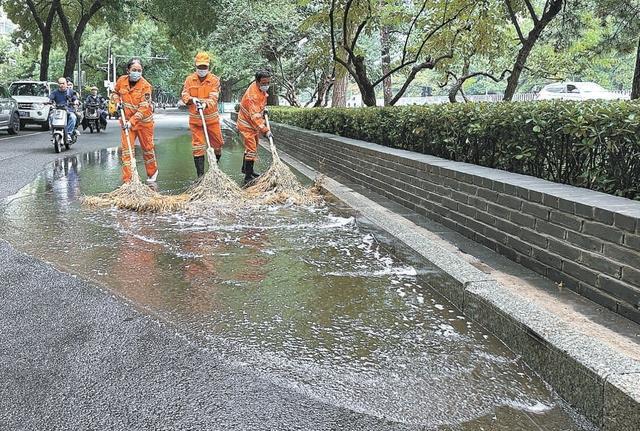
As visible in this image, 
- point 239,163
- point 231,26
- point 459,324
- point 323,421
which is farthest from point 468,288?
point 231,26

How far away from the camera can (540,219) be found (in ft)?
13.8

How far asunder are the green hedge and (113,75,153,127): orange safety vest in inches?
151

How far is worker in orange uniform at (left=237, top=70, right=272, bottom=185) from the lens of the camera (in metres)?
9.70

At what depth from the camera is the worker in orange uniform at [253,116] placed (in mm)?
9703

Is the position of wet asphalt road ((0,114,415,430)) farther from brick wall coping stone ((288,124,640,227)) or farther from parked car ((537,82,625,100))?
parked car ((537,82,625,100))

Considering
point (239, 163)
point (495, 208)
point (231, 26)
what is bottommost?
point (239, 163)

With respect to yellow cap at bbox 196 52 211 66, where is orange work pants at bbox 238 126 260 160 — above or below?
below

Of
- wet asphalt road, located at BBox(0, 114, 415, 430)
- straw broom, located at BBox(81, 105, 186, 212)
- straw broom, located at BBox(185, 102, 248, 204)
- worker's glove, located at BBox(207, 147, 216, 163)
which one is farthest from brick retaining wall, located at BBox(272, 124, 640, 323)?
straw broom, located at BBox(81, 105, 186, 212)

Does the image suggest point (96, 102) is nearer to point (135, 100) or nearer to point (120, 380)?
point (135, 100)

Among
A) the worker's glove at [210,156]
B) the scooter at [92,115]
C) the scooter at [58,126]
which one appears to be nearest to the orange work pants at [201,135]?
the worker's glove at [210,156]

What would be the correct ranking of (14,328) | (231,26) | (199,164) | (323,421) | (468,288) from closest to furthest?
(323,421)
(14,328)
(468,288)
(199,164)
(231,26)

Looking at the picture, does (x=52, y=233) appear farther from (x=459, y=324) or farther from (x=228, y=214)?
(x=459, y=324)

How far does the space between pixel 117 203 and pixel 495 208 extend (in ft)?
15.6

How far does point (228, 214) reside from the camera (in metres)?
7.53
